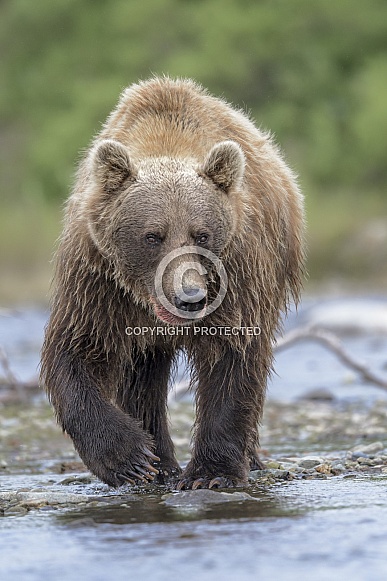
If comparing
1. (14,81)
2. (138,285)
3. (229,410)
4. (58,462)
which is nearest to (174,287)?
(138,285)

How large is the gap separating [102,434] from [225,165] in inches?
55.0

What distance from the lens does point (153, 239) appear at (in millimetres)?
5492

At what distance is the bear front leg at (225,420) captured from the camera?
18.5 ft

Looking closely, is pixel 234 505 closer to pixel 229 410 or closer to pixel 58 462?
pixel 229 410

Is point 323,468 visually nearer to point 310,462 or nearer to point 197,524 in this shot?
point 310,462

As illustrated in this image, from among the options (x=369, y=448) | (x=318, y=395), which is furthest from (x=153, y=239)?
(x=318, y=395)

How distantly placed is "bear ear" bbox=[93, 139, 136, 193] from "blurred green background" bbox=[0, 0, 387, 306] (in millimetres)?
18586

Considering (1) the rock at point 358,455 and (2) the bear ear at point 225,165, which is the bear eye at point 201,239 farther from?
(1) the rock at point 358,455

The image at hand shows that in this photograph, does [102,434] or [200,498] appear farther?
[102,434]

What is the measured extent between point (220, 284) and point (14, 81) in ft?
110

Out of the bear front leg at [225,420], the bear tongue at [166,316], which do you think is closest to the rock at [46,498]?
the bear front leg at [225,420]

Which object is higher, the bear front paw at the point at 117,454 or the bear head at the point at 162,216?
the bear head at the point at 162,216

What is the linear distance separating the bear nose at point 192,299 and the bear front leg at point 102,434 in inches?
27.4

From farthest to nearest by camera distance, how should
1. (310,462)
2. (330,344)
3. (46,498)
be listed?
A: (330,344) < (310,462) < (46,498)
